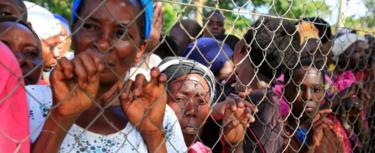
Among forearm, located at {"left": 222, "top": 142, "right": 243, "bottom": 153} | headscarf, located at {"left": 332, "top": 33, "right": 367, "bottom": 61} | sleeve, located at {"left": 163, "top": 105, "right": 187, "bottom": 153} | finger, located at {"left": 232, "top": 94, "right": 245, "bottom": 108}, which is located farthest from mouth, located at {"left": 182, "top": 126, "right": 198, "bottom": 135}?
headscarf, located at {"left": 332, "top": 33, "right": 367, "bottom": 61}

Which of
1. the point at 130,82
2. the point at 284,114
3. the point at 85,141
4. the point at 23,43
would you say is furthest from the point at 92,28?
the point at 284,114

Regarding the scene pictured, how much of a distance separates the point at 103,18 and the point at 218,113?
66 centimetres

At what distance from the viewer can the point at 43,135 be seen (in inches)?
52.1

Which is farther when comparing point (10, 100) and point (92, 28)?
point (92, 28)

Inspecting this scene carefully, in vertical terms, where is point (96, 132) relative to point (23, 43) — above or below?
below

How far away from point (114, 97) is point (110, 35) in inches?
7.6

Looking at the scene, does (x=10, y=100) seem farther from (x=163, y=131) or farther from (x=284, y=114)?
(x=284, y=114)

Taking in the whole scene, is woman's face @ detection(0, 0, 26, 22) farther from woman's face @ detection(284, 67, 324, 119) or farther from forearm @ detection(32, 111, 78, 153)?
woman's face @ detection(284, 67, 324, 119)

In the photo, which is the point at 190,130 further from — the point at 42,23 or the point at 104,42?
the point at 42,23

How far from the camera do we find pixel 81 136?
1.46 m

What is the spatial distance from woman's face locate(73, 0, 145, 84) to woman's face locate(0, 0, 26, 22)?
65 cm

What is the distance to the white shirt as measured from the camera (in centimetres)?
143

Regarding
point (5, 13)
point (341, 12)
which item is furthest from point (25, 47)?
point (341, 12)

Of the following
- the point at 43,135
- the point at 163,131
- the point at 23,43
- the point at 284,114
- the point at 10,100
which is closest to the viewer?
the point at 10,100
